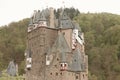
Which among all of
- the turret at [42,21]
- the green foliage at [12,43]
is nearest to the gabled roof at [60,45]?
the turret at [42,21]

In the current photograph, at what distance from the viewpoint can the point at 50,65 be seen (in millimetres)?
77500

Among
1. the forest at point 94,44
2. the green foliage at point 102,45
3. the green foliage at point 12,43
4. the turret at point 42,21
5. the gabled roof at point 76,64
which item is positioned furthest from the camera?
the green foliage at point 12,43

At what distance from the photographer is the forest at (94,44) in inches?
5448

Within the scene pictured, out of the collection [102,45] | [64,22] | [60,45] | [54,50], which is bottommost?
[54,50]

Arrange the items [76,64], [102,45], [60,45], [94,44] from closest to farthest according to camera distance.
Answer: [76,64]
[60,45]
[102,45]
[94,44]

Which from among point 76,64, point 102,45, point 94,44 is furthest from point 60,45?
point 94,44

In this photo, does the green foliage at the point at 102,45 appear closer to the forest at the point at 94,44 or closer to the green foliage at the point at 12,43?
the forest at the point at 94,44

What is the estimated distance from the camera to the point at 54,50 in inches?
3083

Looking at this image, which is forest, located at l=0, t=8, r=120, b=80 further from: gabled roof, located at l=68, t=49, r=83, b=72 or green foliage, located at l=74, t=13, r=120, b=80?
gabled roof, located at l=68, t=49, r=83, b=72

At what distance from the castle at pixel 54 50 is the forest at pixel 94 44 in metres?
42.0

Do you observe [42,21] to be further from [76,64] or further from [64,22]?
[76,64]

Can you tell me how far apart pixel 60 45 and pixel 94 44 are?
247 ft

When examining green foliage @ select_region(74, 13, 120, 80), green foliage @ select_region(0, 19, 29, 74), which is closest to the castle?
green foliage @ select_region(74, 13, 120, 80)

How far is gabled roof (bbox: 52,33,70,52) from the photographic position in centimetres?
7800
